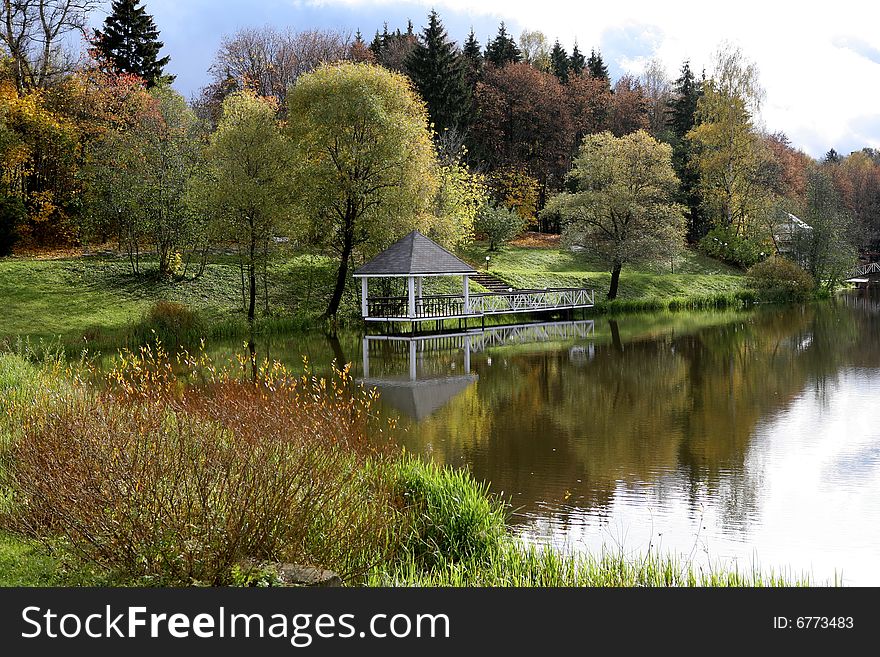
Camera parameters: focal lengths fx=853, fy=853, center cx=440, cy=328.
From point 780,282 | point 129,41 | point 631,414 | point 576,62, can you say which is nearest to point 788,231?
point 780,282

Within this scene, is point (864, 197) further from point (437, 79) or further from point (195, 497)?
point (195, 497)

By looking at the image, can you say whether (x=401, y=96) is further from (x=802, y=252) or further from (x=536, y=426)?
(x=802, y=252)

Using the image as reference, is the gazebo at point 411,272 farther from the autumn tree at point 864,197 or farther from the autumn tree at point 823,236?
the autumn tree at point 864,197

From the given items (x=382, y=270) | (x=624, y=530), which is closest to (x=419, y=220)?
(x=382, y=270)

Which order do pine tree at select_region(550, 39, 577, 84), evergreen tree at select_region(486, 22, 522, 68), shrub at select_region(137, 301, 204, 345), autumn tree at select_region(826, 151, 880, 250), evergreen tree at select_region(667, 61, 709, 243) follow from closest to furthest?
shrub at select_region(137, 301, 204, 345), evergreen tree at select_region(667, 61, 709, 243), evergreen tree at select_region(486, 22, 522, 68), pine tree at select_region(550, 39, 577, 84), autumn tree at select_region(826, 151, 880, 250)

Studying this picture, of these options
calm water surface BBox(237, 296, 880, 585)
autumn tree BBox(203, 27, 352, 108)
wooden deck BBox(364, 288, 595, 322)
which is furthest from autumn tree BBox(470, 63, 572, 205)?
calm water surface BBox(237, 296, 880, 585)

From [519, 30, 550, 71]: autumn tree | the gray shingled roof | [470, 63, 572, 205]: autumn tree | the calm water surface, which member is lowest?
the calm water surface

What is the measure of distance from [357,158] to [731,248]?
2471 cm

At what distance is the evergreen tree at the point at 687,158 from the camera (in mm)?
48094

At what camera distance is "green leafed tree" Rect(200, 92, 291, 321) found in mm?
25750

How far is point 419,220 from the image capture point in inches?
1126

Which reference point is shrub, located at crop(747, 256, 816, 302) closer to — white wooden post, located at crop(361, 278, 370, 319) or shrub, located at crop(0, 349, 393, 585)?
white wooden post, located at crop(361, 278, 370, 319)

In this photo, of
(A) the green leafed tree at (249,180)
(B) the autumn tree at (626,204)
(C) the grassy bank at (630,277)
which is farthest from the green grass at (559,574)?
(B) the autumn tree at (626,204)

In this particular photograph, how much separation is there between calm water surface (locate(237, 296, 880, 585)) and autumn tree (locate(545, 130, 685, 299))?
1190 centimetres
